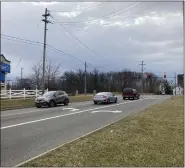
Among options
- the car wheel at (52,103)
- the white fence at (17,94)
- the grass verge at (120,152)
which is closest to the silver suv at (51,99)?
the car wheel at (52,103)

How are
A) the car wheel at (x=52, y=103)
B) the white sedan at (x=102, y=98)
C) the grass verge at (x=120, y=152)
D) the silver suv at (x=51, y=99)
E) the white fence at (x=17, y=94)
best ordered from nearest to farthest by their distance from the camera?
the grass verge at (x=120, y=152)
the silver suv at (x=51, y=99)
the car wheel at (x=52, y=103)
the white sedan at (x=102, y=98)
the white fence at (x=17, y=94)

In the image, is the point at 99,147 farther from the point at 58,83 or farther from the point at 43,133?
the point at 58,83

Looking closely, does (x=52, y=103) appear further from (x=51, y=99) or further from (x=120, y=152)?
(x=120, y=152)

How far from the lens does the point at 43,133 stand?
36.2 ft

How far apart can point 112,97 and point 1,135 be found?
25.4 m

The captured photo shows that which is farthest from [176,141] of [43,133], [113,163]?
[43,133]

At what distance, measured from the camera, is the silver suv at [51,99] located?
28094mm

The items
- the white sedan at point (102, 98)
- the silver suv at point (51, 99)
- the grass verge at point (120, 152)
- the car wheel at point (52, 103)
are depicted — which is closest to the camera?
the grass verge at point (120, 152)

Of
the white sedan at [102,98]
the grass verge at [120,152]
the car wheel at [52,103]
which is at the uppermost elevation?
the white sedan at [102,98]

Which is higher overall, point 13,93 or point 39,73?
point 39,73

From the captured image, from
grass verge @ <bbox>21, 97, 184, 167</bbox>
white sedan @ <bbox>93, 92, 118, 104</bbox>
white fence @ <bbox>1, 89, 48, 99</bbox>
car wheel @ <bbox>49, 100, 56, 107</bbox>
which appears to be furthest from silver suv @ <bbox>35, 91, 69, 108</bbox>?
grass verge @ <bbox>21, 97, 184, 167</bbox>

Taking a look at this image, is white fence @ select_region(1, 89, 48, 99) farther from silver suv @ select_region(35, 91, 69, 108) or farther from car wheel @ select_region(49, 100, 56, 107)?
car wheel @ select_region(49, 100, 56, 107)

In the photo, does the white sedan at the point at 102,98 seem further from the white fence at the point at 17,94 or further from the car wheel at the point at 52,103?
the white fence at the point at 17,94

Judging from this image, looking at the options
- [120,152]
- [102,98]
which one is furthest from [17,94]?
[120,152]
